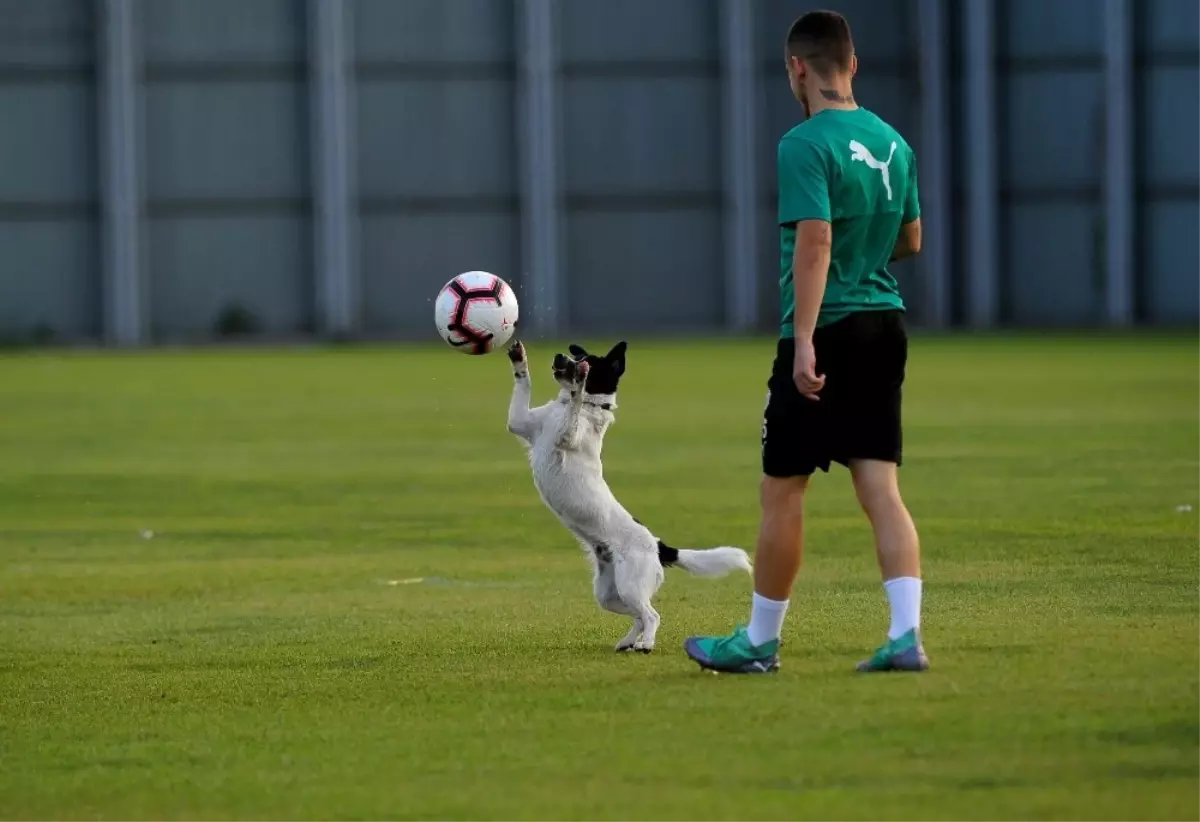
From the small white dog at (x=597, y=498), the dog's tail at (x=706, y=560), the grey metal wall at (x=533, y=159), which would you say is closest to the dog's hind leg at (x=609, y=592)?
the small white dog at (x=597, y=498)

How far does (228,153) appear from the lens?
5378 cm

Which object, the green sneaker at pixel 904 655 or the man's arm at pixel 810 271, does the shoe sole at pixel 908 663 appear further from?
the man's arm at pixel 810 271

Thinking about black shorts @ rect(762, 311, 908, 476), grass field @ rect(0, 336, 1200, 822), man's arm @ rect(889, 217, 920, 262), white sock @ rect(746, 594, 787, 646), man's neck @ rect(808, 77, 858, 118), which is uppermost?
man's neck @ rect(808, 77, 858, 118)

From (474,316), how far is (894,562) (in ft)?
8.18

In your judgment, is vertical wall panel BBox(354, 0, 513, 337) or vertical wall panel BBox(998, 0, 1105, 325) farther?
vertical wall panel BBox(354, 0, 513, 337)

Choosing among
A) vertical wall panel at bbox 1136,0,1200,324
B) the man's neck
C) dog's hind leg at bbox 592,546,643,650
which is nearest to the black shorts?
the man's neck

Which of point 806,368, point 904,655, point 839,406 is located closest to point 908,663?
point 904,655

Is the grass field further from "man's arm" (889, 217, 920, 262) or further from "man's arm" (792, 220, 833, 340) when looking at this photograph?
"man's arm" (889, 217, 920, 262)

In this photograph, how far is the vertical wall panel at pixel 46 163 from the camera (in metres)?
53.2

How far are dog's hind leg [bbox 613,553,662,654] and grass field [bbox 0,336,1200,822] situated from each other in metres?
0.14

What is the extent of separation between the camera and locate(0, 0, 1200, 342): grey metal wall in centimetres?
5291

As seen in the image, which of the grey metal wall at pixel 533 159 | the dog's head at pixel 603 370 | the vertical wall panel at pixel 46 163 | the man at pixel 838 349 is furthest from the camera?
the vertical wall panel at pixel 46 163

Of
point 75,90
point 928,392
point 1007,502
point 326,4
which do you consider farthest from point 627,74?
point 1007,502

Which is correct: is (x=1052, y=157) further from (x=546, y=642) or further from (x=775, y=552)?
(x=775, y=552)
